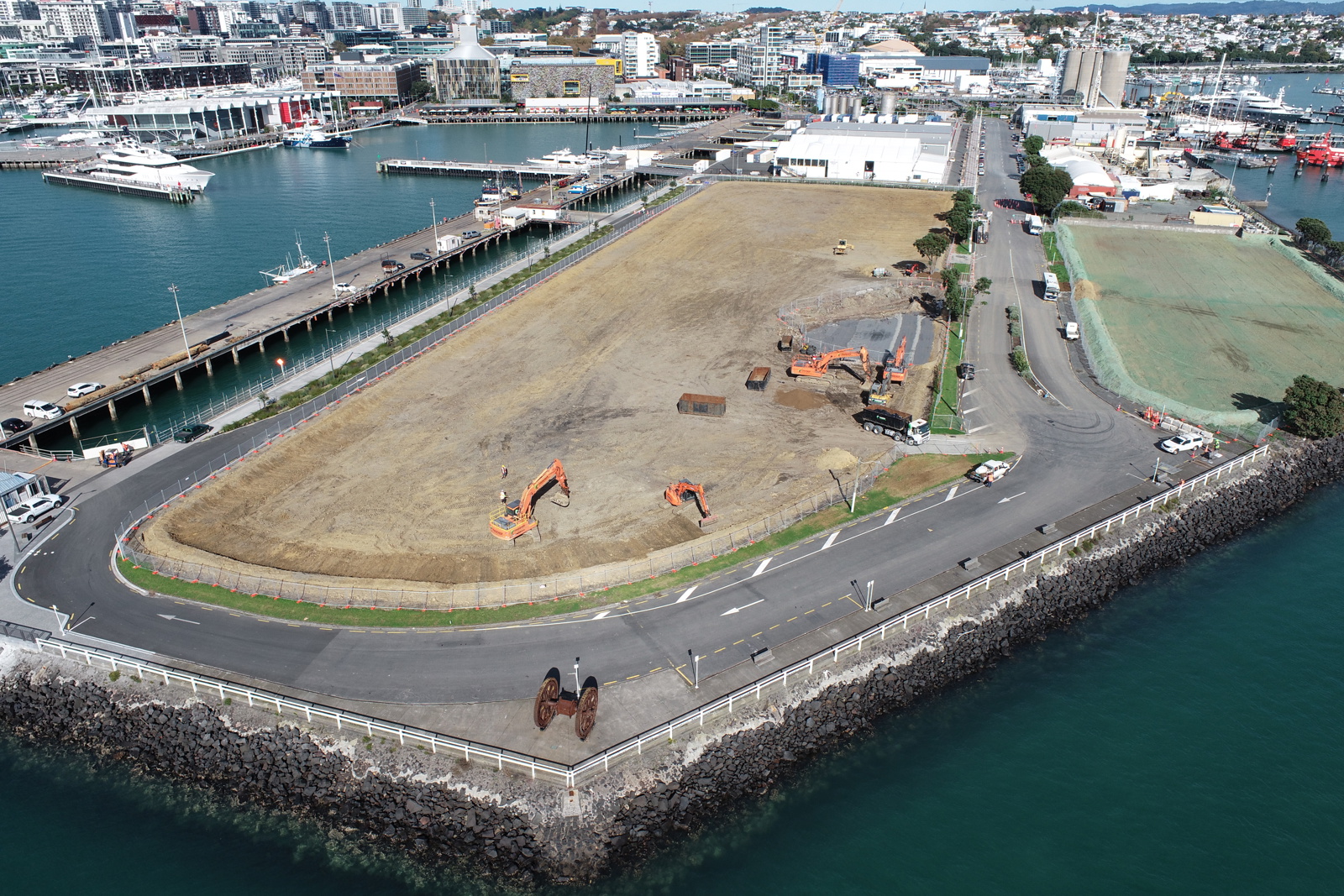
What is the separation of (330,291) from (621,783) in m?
74.5

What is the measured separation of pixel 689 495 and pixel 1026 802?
23.9 m

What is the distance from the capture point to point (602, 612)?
40.5m

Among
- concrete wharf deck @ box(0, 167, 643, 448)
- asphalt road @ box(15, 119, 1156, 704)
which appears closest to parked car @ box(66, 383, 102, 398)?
concrete wharf deck @ box(0, 167, 643, 448)

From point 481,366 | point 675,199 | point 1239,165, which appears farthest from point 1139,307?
point 1239,165

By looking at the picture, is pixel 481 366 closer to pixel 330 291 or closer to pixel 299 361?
pixel 299 361

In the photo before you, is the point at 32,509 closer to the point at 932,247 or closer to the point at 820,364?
the point at 820,364

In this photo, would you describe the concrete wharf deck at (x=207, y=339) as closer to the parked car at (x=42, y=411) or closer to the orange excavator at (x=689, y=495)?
the parked car at (x=42, y=411)

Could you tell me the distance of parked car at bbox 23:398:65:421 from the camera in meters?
60.2

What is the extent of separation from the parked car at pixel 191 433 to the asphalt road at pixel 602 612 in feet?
3.71

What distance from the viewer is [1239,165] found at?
172000mm

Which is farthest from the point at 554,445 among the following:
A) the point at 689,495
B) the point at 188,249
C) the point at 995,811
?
the point at 188,249

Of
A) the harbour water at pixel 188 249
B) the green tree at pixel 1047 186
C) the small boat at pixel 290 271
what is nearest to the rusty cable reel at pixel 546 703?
the harbour water at pixel 188 249

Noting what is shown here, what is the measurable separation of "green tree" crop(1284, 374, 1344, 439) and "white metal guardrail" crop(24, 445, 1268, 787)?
31.5m

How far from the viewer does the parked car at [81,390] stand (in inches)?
2510
